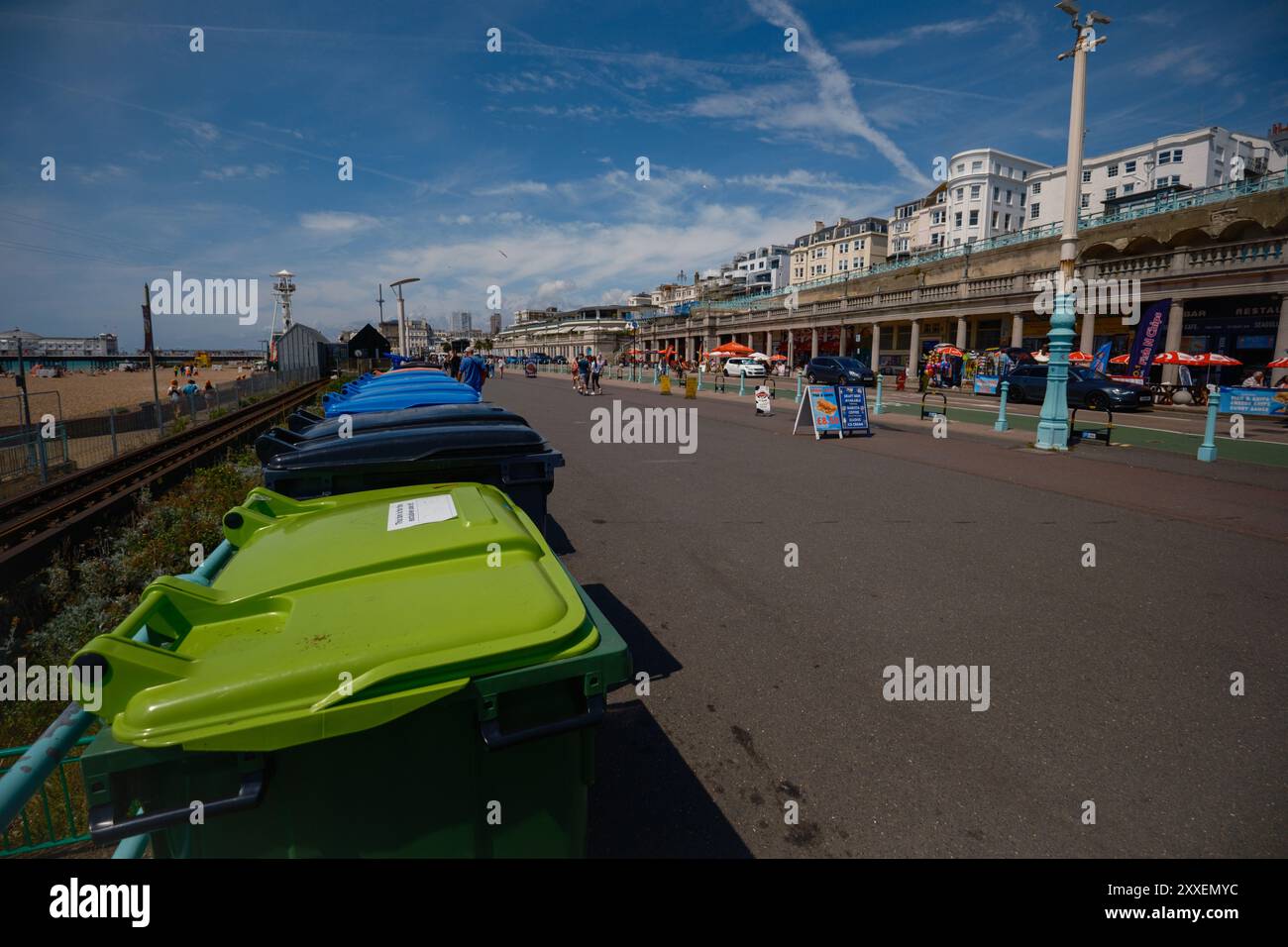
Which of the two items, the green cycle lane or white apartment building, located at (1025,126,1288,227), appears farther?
white apartment building, located at (1025,126,1288,227)

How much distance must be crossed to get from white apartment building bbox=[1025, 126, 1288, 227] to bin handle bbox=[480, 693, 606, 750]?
7773 cm

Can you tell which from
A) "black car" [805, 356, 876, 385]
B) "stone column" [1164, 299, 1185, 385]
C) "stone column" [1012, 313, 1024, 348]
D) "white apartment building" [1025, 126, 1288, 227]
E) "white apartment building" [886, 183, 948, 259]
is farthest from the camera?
"white apartment building" [886, 183, 948, 259]

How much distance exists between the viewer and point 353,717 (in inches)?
65.7

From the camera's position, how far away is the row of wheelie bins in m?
1.63

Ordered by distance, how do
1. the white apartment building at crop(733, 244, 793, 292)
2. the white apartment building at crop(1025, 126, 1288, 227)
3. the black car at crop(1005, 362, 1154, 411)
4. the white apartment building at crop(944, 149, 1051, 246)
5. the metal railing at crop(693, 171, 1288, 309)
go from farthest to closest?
the white apartment building at crop(733, 244, 793, 292), the white apartment building at crop(944, 149, 1051, 246), the white apartment building at crop(1025, 126, 1288, 227), the metal railing at crop(693, 171, 1288, 309), the black car at crop(1005, 362, 1154, 411)

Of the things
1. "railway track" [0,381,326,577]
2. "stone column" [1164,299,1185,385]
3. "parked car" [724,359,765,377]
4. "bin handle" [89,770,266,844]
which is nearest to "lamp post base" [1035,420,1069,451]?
"bin handle" [89,770,266,844]

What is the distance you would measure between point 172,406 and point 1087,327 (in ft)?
135

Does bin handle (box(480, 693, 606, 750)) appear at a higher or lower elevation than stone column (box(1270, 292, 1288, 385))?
lower

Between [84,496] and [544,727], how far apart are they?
1249 centimetres

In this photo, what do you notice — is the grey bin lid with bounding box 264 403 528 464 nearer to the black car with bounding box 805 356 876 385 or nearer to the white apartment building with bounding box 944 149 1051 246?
the black car with bounding box 805 356 876 385

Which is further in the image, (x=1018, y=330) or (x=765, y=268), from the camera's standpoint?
(x=765, y=268)

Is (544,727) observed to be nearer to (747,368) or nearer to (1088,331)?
(1088,331)

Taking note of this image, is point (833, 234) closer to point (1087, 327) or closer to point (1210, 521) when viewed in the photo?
point (1087, 327)

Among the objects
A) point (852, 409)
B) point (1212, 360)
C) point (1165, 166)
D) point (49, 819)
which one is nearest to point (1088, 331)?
point (1212, 360)
